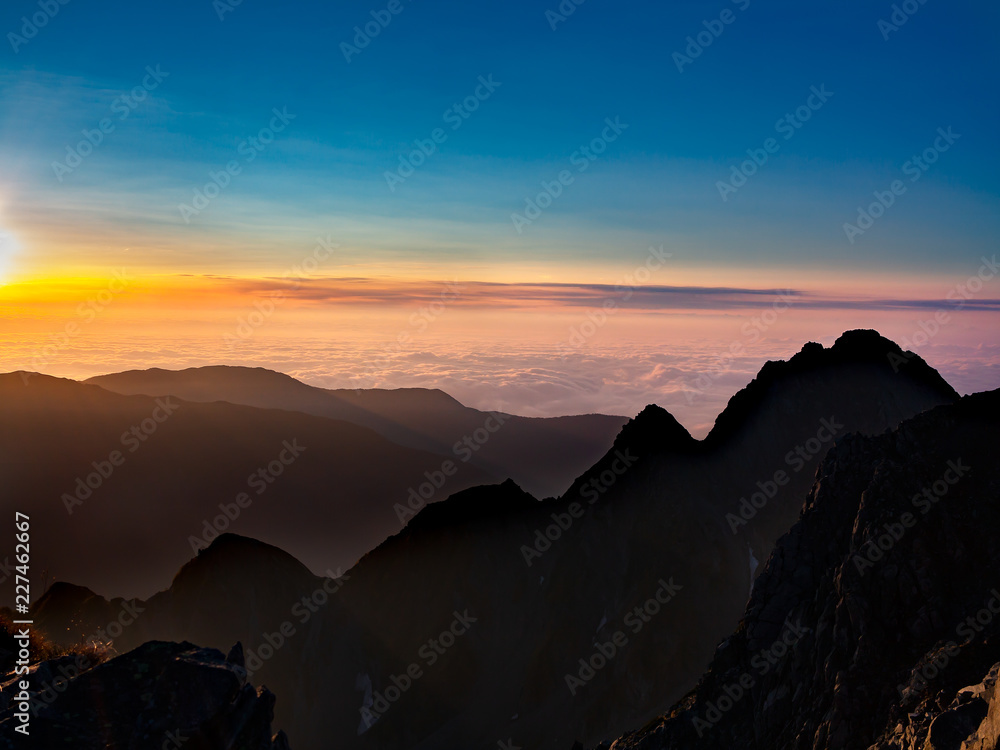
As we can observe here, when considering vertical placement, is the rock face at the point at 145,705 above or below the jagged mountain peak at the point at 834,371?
below

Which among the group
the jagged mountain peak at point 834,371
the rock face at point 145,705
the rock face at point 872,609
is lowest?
the rock face at point 872,609

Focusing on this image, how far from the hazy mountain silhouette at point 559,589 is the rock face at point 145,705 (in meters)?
46.3

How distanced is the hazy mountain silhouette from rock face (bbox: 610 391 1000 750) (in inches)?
1358

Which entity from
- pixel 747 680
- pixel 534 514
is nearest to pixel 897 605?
pixel 747 680

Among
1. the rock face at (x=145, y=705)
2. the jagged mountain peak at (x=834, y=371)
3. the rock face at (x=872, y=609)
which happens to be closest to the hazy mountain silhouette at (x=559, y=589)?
the jagged mountain peak at (x=834, y=371)

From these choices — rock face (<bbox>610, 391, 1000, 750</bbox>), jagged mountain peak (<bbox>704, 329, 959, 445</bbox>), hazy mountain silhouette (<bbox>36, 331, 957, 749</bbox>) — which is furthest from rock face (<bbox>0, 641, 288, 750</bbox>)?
jagged mountain peak (<bbox>704, 329, 959, 445</bbox>)

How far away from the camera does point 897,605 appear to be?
106ft

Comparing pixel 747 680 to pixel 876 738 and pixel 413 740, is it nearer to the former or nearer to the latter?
pixel 876 738

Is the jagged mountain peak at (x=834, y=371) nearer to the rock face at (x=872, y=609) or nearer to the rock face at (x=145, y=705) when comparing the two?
the rock face at (x=872, y=609)

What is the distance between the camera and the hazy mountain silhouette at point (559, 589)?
7325 centimetres

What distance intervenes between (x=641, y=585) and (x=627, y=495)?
34.0ft

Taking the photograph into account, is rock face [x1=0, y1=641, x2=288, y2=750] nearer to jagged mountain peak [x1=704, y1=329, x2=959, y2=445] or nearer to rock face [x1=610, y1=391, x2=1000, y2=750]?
rock face [x1=610, y1=391, x2=1000, y2=750]

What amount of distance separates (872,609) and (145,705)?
33770mm

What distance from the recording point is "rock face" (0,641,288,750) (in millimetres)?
29219
